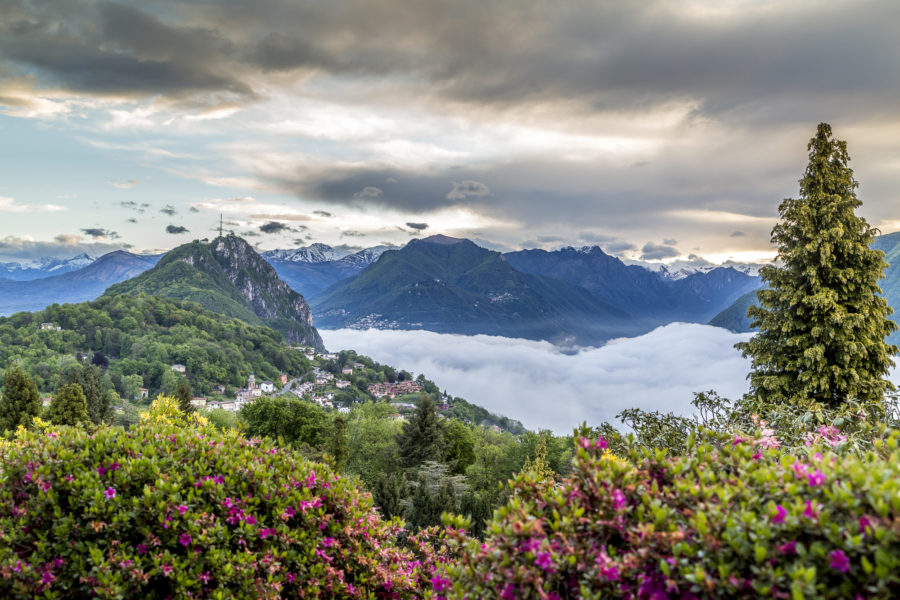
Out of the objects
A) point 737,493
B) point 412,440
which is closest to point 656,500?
point 737,493

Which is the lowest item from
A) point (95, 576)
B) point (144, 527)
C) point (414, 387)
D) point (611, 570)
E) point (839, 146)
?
point (414, 387)

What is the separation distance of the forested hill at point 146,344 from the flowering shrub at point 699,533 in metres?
94.6

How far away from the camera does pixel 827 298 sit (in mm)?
13508

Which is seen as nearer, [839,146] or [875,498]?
[875,498]

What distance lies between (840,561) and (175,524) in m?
4.37

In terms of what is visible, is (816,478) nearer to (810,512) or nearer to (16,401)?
(810,512)

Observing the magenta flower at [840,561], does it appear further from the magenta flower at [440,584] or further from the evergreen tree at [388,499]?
the evergreen tree at [388,499]

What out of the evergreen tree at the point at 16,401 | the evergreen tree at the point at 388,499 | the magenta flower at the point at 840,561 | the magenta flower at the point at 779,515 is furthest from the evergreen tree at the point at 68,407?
the magenta flower at the point at 840,561

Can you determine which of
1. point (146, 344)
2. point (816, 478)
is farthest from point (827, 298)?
point (146, 344)

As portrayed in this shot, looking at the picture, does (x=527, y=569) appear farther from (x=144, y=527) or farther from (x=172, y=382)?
(x=172, y=382)

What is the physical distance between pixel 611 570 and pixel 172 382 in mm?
102892

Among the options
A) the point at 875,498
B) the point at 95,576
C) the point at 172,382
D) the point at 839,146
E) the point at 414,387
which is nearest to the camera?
the point at 875,498

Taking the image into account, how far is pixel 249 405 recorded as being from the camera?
36156 millimetres

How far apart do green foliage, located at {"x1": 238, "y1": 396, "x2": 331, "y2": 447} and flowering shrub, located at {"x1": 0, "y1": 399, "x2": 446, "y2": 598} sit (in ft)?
101
